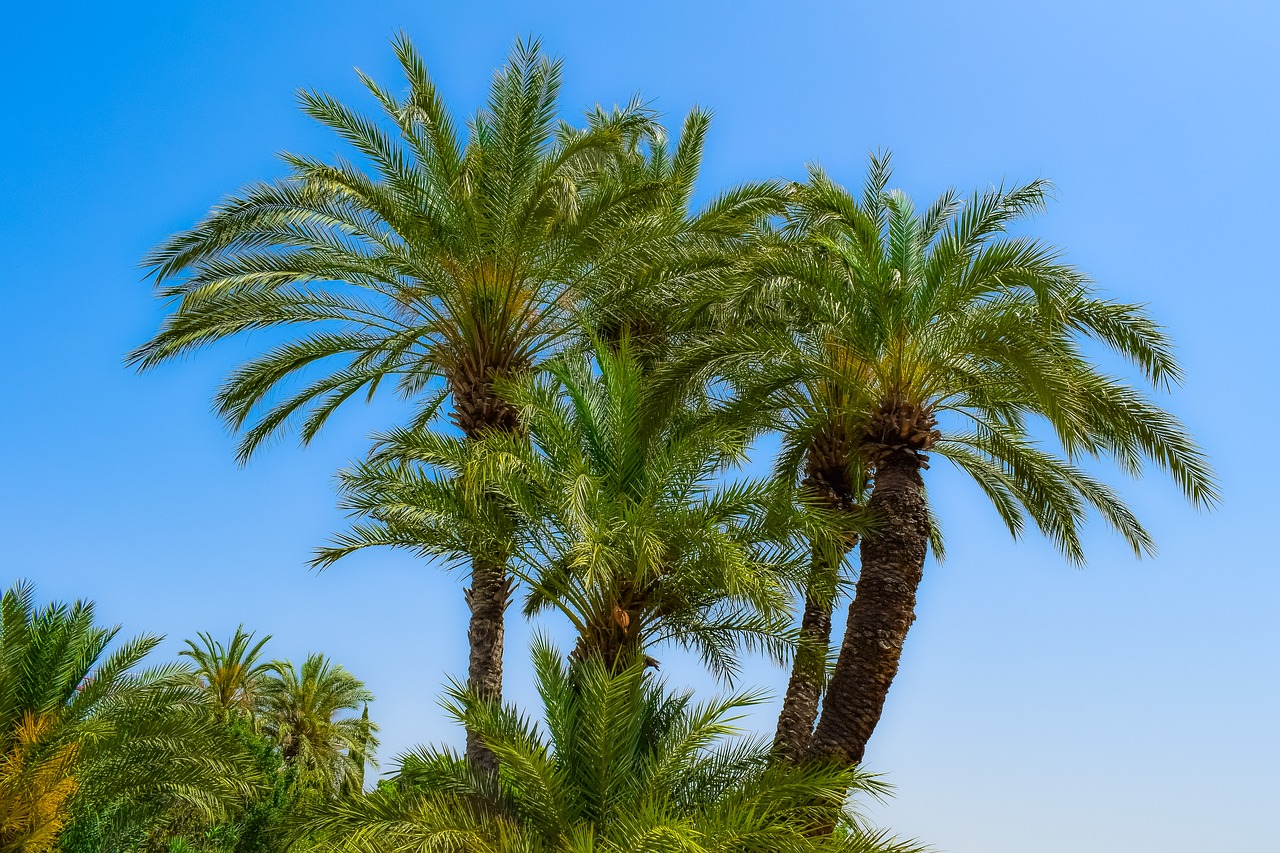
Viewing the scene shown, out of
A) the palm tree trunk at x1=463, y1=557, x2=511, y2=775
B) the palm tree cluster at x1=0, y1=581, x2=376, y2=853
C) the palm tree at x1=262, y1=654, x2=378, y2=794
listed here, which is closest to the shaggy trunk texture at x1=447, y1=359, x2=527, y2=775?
the palm tree trunk at x1=463, y1=557, x2=511, y2=775

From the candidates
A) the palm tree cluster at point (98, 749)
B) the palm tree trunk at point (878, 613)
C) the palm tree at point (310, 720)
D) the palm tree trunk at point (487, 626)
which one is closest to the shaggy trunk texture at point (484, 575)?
the palm tree trunk at point (487, 626)

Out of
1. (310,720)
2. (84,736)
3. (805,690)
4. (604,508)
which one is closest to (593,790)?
(604,508)

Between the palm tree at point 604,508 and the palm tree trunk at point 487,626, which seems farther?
the palm tree trunk at point 487,626

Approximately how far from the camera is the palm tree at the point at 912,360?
12398 mm

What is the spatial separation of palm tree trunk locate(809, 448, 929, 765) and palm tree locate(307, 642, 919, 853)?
0.68 m

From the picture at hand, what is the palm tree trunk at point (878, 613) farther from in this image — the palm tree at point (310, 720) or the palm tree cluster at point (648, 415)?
the palm tree at point (310, 720)

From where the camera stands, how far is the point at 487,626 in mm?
14641

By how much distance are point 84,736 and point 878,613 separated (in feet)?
34.7

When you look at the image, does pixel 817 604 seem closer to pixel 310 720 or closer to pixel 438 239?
pixel 438 239

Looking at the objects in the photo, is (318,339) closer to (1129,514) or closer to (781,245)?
(781,245)

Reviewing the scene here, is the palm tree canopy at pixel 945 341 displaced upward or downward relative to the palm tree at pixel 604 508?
upward

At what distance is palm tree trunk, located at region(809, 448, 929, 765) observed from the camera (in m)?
12.3

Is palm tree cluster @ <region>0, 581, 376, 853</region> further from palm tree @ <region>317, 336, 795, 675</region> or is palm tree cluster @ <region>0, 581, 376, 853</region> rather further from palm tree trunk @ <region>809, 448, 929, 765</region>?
palm tree trunk @ <region>809, 448, 929, 765</region>

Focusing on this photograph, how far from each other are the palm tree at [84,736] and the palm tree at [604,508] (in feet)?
14.0
